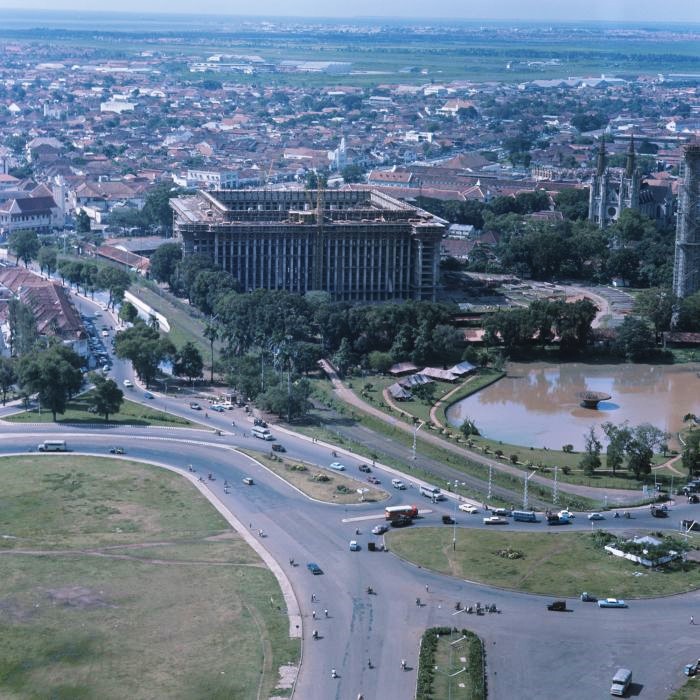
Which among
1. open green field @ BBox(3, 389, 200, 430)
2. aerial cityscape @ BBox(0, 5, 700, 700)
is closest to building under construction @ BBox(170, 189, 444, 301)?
aerial cityscape @ BBox(0, 5, 700, 700)

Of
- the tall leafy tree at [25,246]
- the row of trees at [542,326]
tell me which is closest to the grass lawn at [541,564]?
the row of trees at [542,326]

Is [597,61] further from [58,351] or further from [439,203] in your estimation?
[58,351]

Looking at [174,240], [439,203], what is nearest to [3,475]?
[174,240]

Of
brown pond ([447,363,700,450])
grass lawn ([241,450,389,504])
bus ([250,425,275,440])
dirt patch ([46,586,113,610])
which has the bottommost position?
brown pond ([447,363,700,450])

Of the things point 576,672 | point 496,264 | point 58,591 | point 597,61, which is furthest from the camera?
point 597,61

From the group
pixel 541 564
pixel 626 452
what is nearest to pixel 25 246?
pixel 626 452

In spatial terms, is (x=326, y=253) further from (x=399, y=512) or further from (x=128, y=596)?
(x=128, y=596)

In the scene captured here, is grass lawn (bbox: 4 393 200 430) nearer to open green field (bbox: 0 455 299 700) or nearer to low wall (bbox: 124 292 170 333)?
open green field (bbox: 0 455 299 700)
